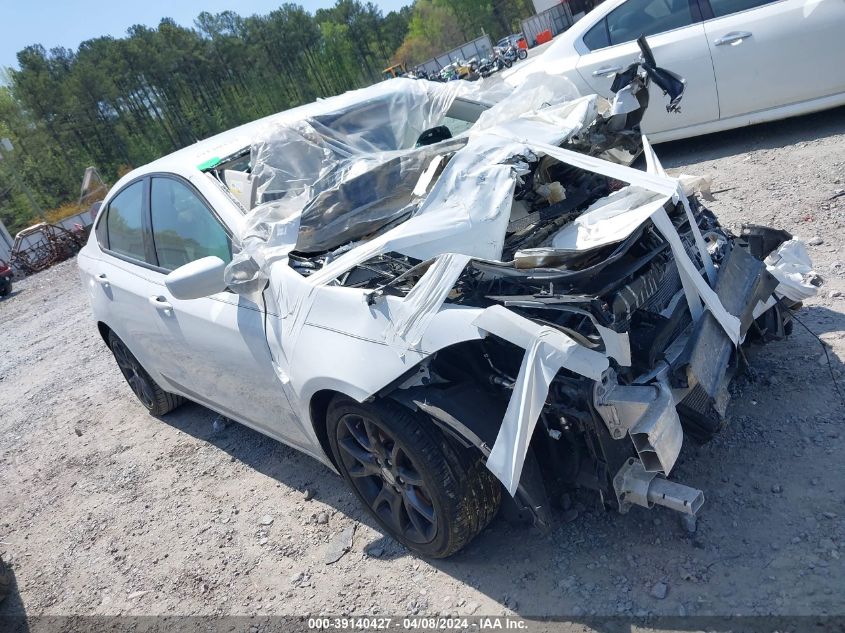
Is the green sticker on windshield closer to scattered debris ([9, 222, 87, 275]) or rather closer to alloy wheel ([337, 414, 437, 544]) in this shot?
alloy wheel ([337, 414, 437, 544])

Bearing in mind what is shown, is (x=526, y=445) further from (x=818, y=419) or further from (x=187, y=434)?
(x=187, y=434)

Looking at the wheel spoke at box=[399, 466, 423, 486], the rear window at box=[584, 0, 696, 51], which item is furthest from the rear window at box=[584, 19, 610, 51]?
the wheel spoke at box=[399, 466, 423, 486]

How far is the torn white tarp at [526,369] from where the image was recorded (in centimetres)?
210

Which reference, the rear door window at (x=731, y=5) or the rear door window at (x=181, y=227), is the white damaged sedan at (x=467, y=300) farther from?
the rear door window at (x=731, y=5)

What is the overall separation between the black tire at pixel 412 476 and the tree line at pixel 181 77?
48076 mm

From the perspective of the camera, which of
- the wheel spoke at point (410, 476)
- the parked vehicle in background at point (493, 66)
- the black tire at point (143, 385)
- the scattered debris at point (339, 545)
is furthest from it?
the parked vehicle in background at point (493, 66)

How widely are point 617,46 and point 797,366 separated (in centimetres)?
419

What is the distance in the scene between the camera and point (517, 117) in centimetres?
361

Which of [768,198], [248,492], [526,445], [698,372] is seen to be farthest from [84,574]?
[768,198]

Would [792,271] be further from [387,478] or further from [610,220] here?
[387,478]

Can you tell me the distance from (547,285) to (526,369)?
38 centimetres

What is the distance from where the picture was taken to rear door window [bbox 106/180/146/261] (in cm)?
412

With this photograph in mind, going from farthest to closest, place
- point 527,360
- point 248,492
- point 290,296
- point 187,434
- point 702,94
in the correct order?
point 702,94 → point 187,434 → point 248,492 → point 290,296 → point 527,360

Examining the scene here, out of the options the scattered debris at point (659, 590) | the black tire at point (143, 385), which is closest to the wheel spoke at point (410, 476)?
the scattered debris at point (659, 590)
